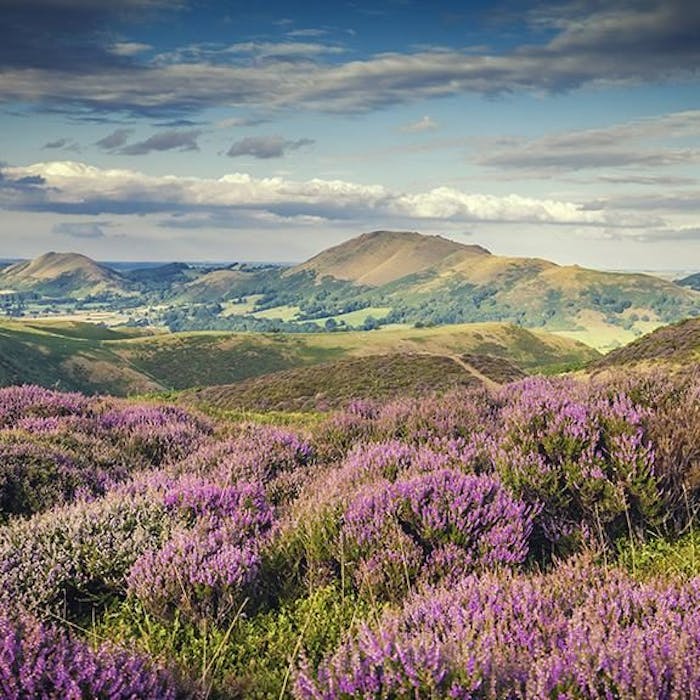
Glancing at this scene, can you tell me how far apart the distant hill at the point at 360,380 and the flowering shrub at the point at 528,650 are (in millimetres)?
60239

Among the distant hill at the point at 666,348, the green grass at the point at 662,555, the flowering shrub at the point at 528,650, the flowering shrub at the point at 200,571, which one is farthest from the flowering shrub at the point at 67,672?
the distant hill at the point at 666,348

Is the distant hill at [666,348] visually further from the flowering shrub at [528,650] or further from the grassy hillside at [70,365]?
the grassy hillside at [70,365]

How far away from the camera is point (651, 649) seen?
131 inches

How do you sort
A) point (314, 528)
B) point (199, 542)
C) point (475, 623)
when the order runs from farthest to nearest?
point (314, 528)
point (199, 542)
point (475, 623)

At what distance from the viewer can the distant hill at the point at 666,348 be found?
44.9 meters

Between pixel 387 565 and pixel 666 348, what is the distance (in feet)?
174

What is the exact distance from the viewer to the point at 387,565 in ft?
19.1

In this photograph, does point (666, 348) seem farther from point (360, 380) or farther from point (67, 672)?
point (67, 672)

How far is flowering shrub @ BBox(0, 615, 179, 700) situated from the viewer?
11.1 ft

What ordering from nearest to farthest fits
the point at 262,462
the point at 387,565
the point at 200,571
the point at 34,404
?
the point at 200,571 < the point at 387,565 < the point at 262,462 < the point at 34,404

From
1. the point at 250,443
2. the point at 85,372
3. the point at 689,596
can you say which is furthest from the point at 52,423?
the point at 85,372

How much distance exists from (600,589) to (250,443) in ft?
21.9

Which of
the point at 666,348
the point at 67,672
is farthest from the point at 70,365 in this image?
the point at 67,672

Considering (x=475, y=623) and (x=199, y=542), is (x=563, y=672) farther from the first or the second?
(x=199, y=542)
